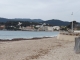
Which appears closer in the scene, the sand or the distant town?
the sand

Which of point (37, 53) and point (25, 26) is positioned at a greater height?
point (37, 53)

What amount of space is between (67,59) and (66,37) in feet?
64.9

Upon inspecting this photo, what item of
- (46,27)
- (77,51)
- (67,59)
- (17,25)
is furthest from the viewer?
(46,27)

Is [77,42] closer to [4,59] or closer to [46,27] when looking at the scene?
[4,59]

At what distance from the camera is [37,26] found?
490 feet

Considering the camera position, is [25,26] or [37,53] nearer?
[37,53]

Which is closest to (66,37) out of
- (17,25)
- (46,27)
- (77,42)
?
(77,42)

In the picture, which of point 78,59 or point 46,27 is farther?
point 46,27

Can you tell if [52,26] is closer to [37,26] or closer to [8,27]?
[37,26]

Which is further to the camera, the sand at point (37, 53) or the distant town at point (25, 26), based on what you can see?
the distant town at point (25, 26)

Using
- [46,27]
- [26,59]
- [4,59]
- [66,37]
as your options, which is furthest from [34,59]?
[46,27]

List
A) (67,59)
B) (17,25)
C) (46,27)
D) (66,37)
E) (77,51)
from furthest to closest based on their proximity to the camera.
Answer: (46,27) → (17,25) → (66,37) → (77,51) → (67,59)

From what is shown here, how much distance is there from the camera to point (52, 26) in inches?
5723

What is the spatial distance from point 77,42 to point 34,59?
4541 mm
